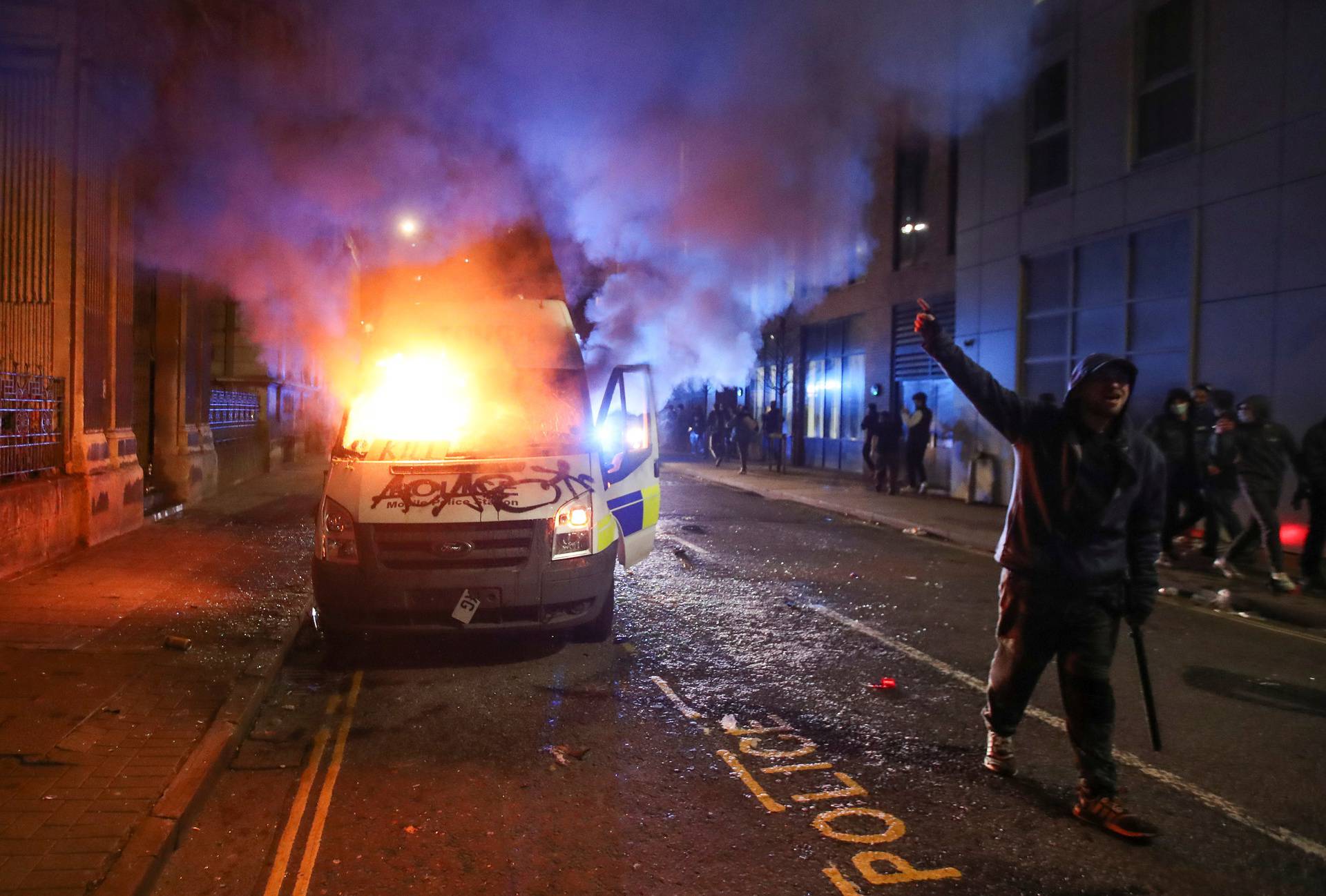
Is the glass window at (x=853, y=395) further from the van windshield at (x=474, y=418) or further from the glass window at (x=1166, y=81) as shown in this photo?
the van windshield at (x=474, y=418)

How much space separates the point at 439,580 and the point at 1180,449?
738 centimetres

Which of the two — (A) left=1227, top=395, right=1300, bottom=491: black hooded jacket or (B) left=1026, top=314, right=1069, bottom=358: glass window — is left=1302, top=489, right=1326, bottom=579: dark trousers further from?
(B) left=1026, top=314, right=1069, bottom=358: glass window

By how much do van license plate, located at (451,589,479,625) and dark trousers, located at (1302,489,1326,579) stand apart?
7298 millimetres

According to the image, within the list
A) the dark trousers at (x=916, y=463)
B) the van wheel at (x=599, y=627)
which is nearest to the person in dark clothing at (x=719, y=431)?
the dark trousers at (x=916, y=463)

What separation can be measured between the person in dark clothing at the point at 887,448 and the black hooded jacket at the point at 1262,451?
770 cm

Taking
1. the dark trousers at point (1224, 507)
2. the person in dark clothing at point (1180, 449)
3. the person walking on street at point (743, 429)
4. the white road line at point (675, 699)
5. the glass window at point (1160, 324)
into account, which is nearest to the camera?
the white road line at point (675, 699)

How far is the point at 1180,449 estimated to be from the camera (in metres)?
8.78

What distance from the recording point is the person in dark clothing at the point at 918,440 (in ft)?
50.2

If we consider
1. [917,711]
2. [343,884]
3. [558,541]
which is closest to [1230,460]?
[917,711]

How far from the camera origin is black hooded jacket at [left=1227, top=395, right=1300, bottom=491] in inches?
311

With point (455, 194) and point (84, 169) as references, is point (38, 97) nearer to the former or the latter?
point (84, 169)

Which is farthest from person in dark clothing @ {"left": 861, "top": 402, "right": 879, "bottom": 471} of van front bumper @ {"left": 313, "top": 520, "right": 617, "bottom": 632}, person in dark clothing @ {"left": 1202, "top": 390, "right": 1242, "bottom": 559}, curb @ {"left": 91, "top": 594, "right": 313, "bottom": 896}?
curb @ {"left": 91, "top": 594, "right": 313, "bottom": 896}

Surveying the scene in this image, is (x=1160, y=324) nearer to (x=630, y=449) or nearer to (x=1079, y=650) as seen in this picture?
(x=630, y=449)

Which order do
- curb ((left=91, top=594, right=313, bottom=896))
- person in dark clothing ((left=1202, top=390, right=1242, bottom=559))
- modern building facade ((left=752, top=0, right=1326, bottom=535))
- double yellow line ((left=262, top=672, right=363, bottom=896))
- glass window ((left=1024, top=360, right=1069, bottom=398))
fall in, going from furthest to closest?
glass window ((left=1024, top=360, right=1069, bottom=398)) → modern building facade ((left=752, top=0, right=1326, bottom=535)) → person in dark clothing ((left=1202, top=390, right=1242, bottom=559)) → double yellow line ((left=262, top=672, right=363, bottom=896)) → curb ((left=91, top=594, right=313, bottom=896))
